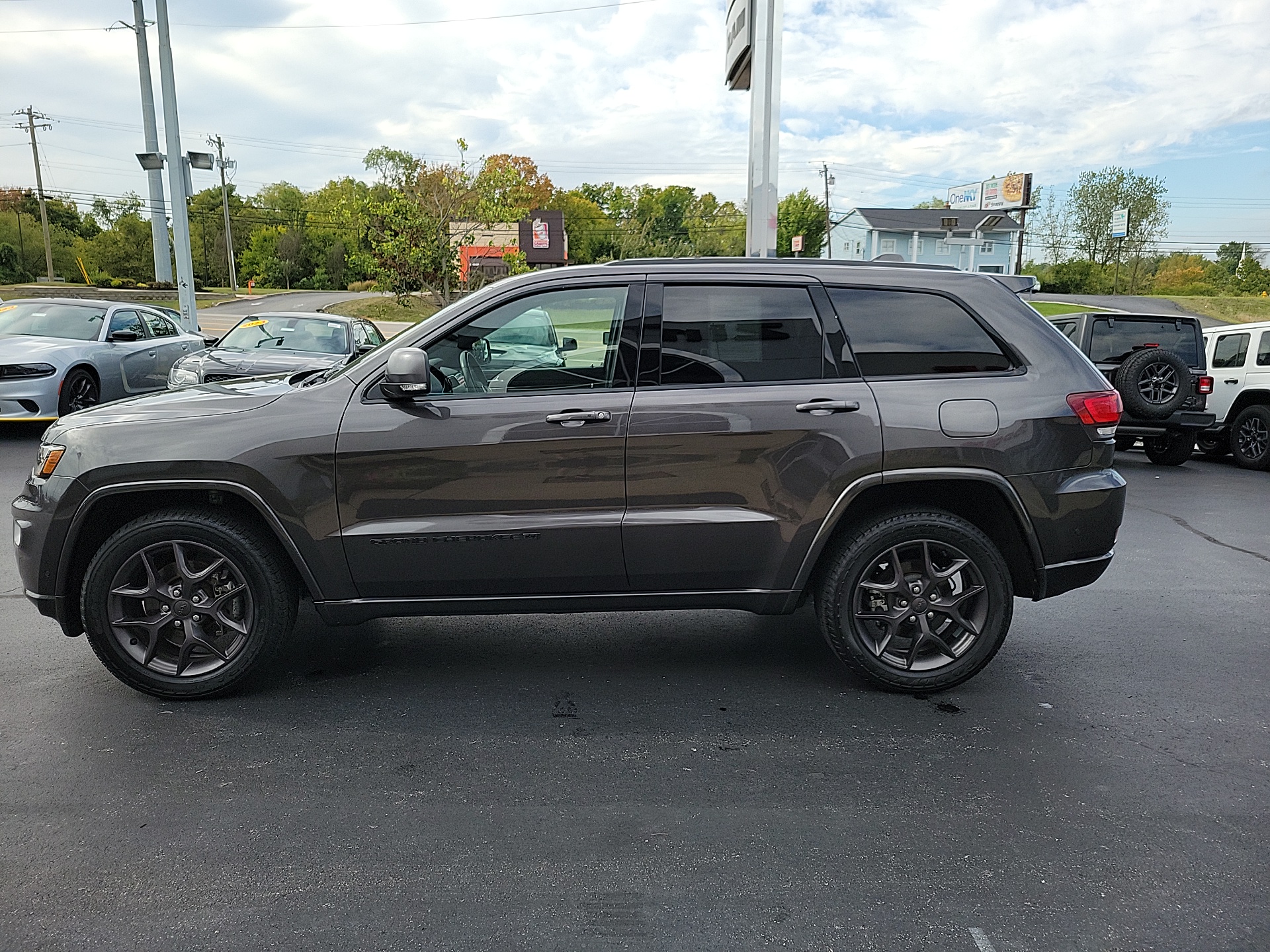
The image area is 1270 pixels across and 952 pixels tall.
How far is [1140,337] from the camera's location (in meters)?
11.2

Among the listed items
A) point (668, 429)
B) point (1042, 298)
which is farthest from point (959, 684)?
point (1042, 298)

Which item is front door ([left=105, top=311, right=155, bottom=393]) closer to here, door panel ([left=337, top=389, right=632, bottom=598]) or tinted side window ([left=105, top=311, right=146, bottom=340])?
tinted side window ([left=105, top=311, right=146, bottom=340])

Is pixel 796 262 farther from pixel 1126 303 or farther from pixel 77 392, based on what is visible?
pixel 1126 303

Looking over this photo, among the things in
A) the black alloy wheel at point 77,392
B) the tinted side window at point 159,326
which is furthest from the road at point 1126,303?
the black alloy wheel at point 77,392

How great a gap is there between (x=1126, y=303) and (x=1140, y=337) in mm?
47741

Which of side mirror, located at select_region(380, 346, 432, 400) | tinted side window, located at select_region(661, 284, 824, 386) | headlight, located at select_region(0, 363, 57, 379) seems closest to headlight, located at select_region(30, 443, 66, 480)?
side mirror, located at select_region(380, 346, 432, 400)

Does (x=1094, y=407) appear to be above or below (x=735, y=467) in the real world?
above

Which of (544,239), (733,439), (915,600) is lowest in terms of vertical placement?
(915,600)

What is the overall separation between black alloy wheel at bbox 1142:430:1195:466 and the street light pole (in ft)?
83.8

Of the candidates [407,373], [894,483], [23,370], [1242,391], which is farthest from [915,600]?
[23,370]

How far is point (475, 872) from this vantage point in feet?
9.03

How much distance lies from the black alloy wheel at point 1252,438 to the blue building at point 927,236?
62925 mm

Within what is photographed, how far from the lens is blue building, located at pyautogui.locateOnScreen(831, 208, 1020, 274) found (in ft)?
247

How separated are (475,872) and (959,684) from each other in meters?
2.44
